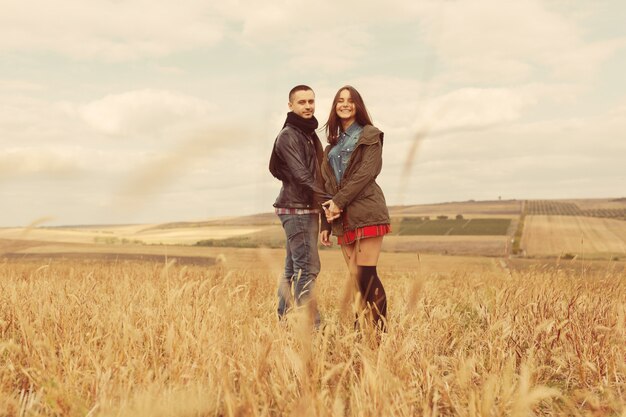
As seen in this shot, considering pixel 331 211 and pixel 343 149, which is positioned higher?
pixel 343 149

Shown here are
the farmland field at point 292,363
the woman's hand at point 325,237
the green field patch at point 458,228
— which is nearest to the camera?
the farmland field at point 292,363

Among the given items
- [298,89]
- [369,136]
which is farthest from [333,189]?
[298,89]

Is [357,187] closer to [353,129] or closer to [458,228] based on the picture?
[353,129]

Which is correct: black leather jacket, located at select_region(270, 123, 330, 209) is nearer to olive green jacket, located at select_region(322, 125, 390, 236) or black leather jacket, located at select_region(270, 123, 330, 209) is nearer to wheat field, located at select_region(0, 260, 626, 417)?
olive green jacket, located at select_region(322, 125, 390, 236)

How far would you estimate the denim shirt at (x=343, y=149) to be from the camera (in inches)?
169

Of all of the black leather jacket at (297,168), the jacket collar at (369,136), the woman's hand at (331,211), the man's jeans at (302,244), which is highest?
the jacket collar at (369,136)

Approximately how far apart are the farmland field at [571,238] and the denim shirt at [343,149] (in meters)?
23.6

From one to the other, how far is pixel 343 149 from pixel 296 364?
2260mm

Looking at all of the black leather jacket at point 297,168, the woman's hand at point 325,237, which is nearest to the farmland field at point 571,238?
the woman's hand at point 325,237

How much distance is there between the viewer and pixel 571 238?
122ft

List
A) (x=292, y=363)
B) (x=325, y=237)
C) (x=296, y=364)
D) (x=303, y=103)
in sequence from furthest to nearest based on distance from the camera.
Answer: (x=325, y=237) → (x=303, y=103) → (x=292, y=363) → (x=296, y=364)

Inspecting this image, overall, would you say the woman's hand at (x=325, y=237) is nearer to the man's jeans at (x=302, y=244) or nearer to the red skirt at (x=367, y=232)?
the man's jeans at (x=302, y=244)

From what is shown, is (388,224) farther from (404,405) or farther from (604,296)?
(604,296)

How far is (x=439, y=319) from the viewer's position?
4.02m
